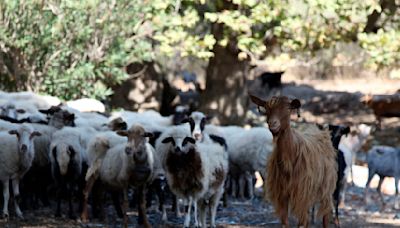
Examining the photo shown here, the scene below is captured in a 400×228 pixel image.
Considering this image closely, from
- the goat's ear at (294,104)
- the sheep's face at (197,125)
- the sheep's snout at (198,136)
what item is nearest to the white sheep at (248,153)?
the sheep's face at (197,125)

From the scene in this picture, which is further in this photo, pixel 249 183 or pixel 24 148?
pixel 249 183

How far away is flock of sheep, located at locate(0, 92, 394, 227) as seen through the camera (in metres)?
9.43

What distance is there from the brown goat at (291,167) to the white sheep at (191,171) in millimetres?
2203

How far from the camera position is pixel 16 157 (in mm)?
12461

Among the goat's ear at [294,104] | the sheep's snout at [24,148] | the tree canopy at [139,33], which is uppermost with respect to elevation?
the tree canopy at [139,33]

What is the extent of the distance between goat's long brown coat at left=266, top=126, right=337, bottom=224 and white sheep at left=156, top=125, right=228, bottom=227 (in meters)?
2.22

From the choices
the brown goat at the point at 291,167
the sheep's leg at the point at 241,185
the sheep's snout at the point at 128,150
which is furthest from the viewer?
the sheep's leg at the point at 241,185

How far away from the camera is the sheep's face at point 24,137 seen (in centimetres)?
1235

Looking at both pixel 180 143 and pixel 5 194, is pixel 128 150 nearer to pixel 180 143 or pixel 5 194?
pixel 180 143

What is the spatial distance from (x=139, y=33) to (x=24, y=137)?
9.72m

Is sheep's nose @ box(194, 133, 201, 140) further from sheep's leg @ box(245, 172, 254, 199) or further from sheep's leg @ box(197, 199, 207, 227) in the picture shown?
sheep's leg @ box(245, 172, 254, 199)

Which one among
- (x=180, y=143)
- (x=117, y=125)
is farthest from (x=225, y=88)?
(x=180, y=143)

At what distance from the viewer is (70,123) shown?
14289 mm

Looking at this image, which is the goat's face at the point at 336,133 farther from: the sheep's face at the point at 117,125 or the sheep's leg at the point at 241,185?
the sheep's leg at the point at 241,185
